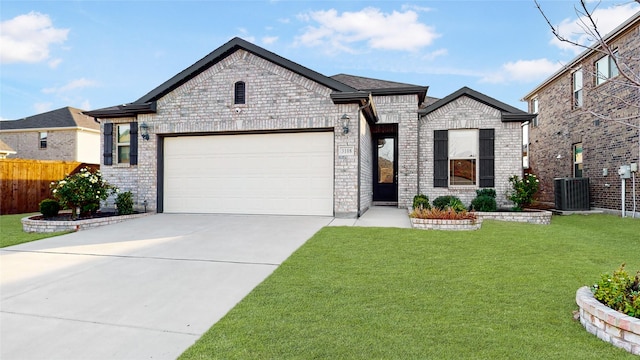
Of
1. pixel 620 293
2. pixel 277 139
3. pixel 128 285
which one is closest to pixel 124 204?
pixel 277 139

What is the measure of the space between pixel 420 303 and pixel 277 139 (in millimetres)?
7143

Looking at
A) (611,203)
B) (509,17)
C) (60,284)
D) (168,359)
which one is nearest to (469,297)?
(168,359)

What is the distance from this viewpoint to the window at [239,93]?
9758 mm

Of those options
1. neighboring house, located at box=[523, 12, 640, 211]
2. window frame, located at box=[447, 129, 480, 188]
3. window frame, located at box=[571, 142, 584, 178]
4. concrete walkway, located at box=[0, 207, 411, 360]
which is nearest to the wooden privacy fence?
concrete walkway, located at box=[0, 207, 411, 360]

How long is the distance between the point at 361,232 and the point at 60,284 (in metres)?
4.97

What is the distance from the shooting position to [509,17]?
8.95m

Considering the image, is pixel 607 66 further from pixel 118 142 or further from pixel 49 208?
pixel 49 208

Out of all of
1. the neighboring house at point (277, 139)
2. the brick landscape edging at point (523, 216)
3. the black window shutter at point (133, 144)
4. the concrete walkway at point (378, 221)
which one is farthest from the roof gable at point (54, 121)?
the brick landscape edging at point (523, 216)

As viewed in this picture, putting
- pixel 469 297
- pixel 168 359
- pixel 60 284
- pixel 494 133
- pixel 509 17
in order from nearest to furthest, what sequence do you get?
pixel 168 359 < pixel 469 297 < pixel 60 284 < pixel 509 17 < pixel 494 133

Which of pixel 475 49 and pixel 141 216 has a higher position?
pixel 475 49

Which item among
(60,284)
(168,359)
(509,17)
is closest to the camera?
(168,359)

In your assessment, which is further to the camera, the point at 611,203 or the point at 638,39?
the point at 611,203

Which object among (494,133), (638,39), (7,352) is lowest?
(7,352)

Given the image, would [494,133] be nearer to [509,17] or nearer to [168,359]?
[509,17]
